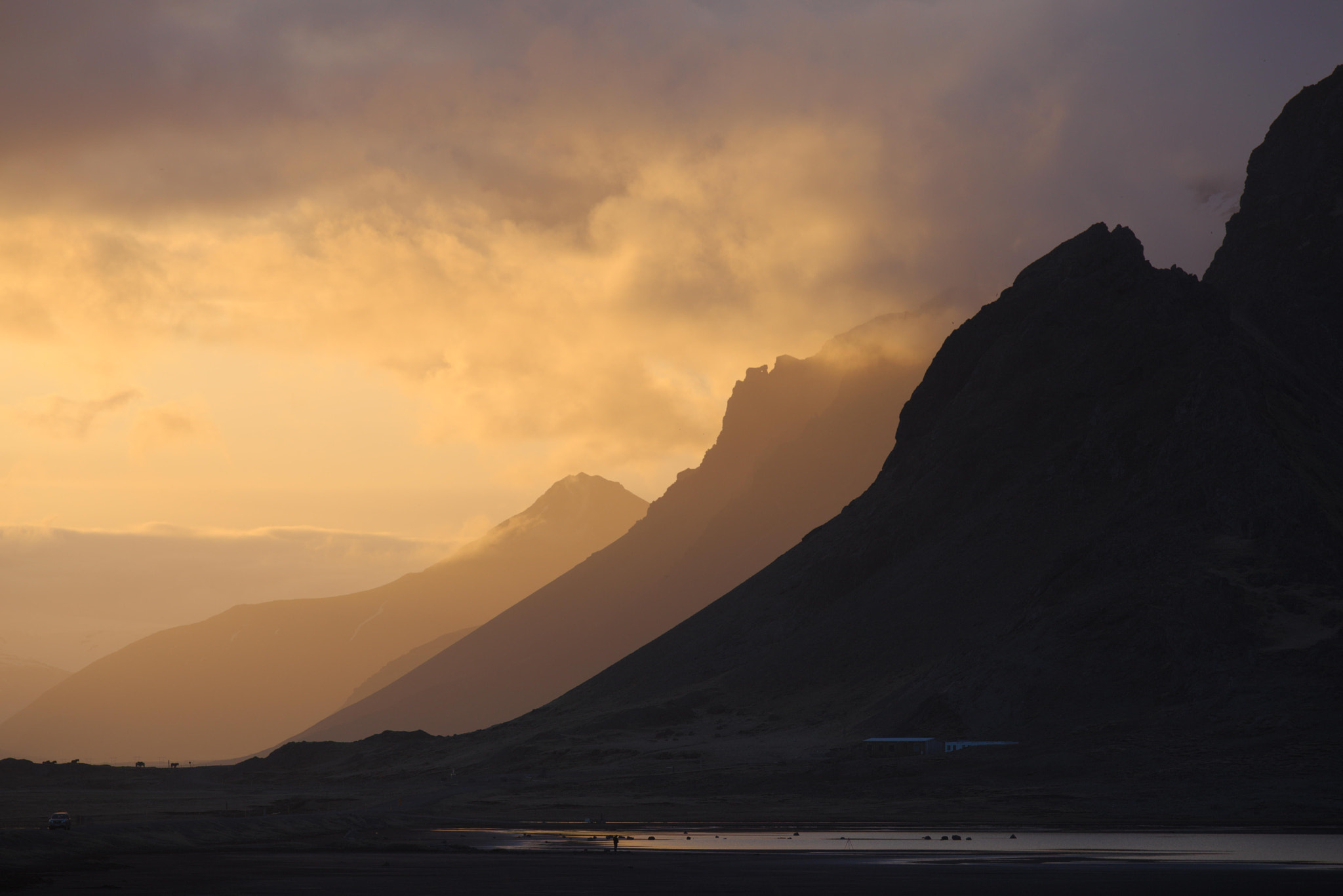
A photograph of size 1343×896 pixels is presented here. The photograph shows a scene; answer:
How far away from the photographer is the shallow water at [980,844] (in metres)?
73.3

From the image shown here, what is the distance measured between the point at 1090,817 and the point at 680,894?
2433 inches

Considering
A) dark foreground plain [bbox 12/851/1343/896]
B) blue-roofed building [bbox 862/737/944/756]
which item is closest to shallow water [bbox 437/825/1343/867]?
dark foreground plain [bbox 12/851/1343/896]

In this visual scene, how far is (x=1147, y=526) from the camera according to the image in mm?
181250

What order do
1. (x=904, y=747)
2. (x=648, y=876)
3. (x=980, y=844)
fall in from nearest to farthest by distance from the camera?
(x=648, y=876) < (x=980, y=844) < (x=904, y=747)

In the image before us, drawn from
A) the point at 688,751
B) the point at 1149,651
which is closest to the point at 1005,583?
the point at 1149,651

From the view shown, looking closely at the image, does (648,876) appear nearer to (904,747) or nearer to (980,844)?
(980,844)

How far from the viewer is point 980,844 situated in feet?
274

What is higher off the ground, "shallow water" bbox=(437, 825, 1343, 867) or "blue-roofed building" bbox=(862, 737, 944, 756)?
"blue-roofed building" bbox=(862, 737, 944, 756)

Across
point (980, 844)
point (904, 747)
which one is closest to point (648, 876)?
point (980, 844)

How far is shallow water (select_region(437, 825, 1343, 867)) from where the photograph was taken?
73.3 metres

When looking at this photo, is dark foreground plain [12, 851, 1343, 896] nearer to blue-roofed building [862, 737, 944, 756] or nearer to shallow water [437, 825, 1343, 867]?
shallow water [437, 825, 1343, 867]

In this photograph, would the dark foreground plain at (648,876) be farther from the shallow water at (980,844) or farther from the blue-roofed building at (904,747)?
the blue-roofed building at (904,747)

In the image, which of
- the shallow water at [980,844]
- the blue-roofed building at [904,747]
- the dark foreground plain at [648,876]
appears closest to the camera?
the dark foreground plain at [648,876]

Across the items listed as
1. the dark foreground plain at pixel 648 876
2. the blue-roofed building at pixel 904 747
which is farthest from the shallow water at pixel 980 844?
the blue-roofed building at pixel 904 747
